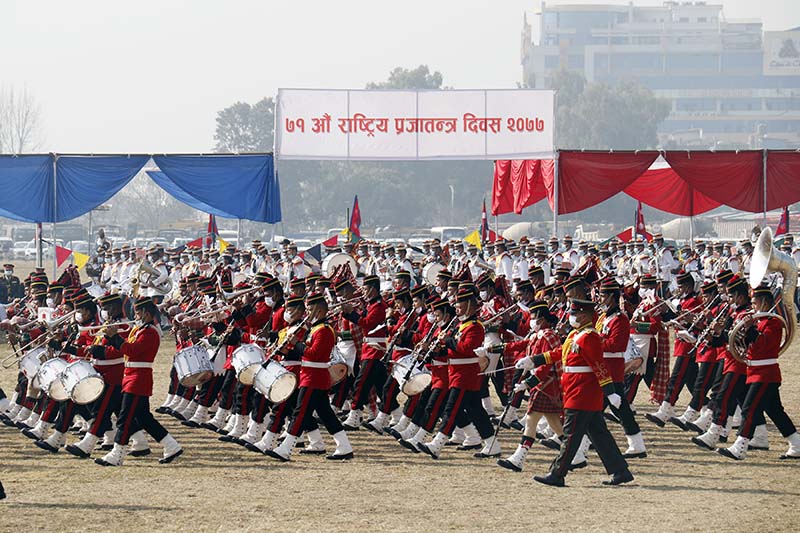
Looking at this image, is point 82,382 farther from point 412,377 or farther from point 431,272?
point 431,272

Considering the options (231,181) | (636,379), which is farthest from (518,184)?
(636,379)

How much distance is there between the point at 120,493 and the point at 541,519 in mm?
3499

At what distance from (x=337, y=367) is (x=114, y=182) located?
14.4 metres

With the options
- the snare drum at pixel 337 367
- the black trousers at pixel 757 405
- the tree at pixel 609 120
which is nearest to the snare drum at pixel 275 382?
the snare drum at pixel 337 367

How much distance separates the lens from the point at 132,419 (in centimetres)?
1154

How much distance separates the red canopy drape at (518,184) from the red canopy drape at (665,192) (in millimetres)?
2124

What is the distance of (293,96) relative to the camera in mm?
25188

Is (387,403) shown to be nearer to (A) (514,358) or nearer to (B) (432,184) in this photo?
(A) (514,358)

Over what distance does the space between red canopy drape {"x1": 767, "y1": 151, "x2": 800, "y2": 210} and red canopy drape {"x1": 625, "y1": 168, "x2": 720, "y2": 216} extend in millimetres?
2699

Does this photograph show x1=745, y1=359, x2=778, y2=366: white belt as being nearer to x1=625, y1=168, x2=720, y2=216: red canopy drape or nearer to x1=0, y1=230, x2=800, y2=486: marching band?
x1=0, y1=230, x2=800, y2=486: marching band

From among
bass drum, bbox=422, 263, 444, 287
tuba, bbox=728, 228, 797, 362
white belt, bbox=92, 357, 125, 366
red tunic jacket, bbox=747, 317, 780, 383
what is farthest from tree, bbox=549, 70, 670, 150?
white belt, bbox=92, 357, 125, 366

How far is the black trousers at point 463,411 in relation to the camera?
11.8m

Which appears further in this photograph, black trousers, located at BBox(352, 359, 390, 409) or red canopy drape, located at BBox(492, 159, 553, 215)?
red canopy drape, located at BBox(492, 159, 553, 215)

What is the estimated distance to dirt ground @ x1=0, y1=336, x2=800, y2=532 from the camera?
927cm
